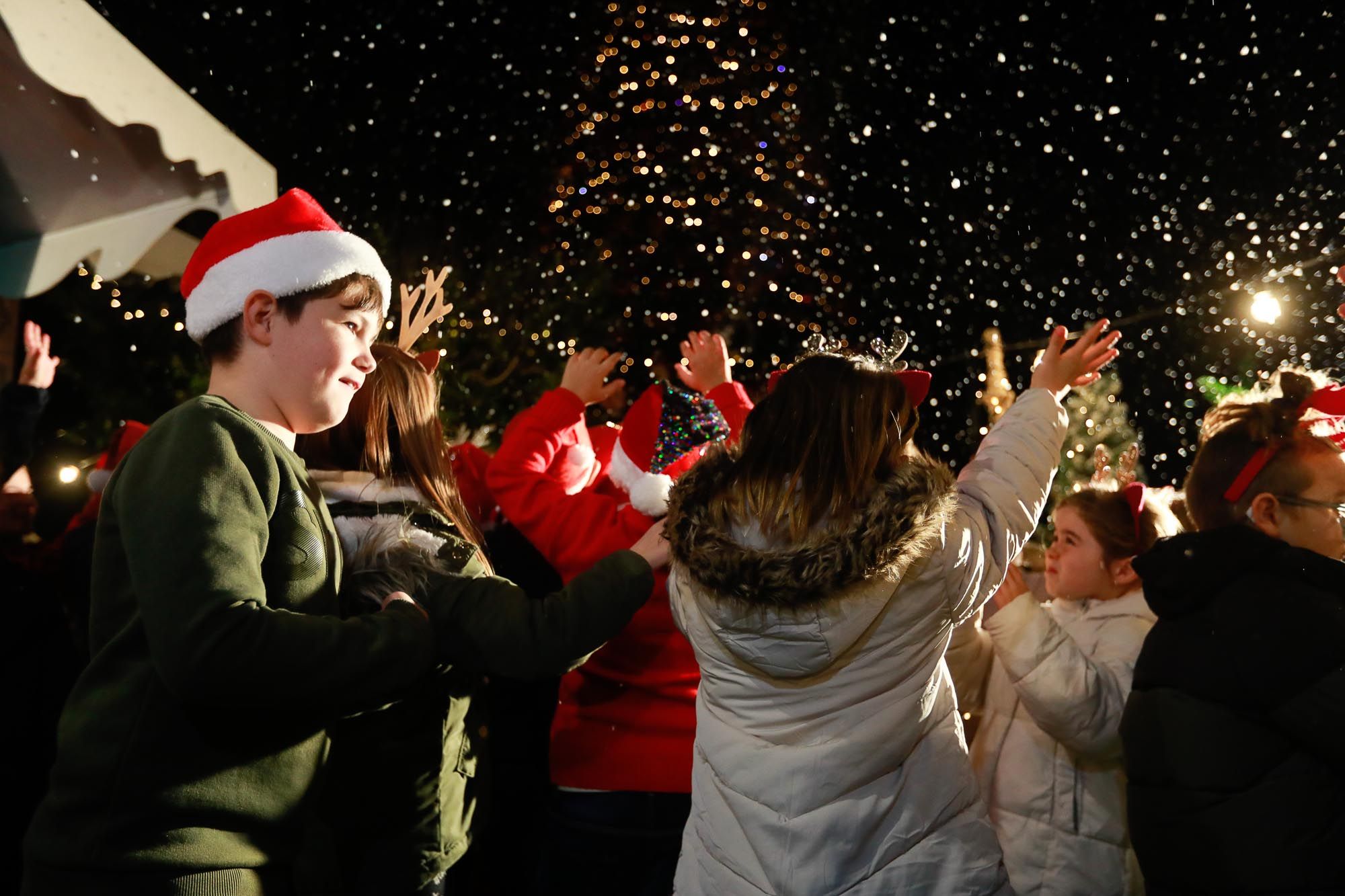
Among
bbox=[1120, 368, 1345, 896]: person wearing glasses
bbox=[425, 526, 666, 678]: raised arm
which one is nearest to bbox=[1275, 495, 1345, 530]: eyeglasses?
bbox=[1120, 368, 1345, 896]: person wearing glasses

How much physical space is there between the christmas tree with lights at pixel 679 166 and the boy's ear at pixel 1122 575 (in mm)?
4117

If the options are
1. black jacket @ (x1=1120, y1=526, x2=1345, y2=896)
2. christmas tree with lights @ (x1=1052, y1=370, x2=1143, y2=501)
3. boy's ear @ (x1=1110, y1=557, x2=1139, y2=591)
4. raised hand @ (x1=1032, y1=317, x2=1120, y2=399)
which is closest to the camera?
black jacket @ (x1=1120, y1=526, x2=1345, y2=896)

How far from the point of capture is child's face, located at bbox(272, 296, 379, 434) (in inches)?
70.8

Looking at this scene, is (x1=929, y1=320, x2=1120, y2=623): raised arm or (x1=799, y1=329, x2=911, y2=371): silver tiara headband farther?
(x1=799, y1=329, x2=911, y2=371): silver tiara headband

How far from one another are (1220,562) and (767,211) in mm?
5400

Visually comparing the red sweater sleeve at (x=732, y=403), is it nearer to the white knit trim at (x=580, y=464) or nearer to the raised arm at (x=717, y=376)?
the raised arm at (x=717, y=376)

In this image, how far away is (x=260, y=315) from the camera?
5.91 feet

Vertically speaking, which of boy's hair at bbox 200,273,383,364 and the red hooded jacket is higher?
boy's hair at bbox 200,273,383,364

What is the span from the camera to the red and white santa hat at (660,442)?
2.55m

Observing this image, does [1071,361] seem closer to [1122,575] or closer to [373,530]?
[1122,575]

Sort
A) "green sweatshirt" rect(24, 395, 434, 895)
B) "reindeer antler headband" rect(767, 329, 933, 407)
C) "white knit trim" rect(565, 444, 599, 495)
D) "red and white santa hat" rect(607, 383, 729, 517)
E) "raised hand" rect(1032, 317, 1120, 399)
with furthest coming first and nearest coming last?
"white knit trim" rect(565, 444, 599, 495)
"red and white santa hat" rect(607, 383, 729, 517)
"raised hand" rect(1032, 317, 1120, 399)
"reindeer antler headband" rect(767, 329, 933, 407)
"green sweatshirt" rect(24, 395, 434, 895)

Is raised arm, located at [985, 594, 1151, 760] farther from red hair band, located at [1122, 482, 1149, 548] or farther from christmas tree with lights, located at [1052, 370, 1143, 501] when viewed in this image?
christmas tree with lights, located at [1052, 370, 1143, 501]

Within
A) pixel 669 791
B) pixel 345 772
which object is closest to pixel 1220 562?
pixel 669 791

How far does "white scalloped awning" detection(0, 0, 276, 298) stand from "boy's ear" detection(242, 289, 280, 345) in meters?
2.64
